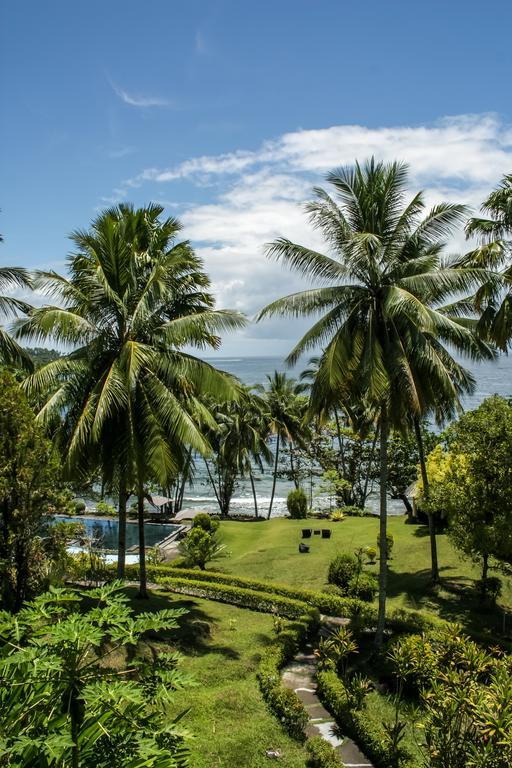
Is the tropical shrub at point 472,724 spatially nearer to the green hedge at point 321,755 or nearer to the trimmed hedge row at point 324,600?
the green hedge at point 321,755

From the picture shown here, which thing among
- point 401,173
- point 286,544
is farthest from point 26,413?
point 286,544

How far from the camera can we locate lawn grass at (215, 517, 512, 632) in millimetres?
18547

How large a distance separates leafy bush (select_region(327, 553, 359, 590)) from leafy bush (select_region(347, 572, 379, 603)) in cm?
61

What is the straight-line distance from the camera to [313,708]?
12.6 metres

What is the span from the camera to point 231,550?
99.1 feet

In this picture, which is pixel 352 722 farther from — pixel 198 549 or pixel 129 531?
pixel 129 531

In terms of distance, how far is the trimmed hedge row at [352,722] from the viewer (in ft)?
33.6

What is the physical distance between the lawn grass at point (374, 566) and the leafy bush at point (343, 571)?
710mm

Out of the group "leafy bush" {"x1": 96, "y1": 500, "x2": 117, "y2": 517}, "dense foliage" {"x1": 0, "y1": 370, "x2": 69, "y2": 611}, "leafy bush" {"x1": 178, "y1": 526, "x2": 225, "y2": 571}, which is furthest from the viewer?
"leafy bush" {"x1": 96, "y1": 500, "x2": 117, "y2": 517}

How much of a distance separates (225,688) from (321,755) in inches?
132

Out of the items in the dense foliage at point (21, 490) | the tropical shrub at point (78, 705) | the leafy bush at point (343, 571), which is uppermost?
the dense foliage at point (21, 490)

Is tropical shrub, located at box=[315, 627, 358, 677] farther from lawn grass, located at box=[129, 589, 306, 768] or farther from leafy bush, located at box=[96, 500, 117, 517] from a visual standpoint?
leafy bush, located at box=[96, 500, 117, 517]

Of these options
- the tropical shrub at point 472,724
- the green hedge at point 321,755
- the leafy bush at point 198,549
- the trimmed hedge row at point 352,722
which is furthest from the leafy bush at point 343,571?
the tropical shrub at point 472,724

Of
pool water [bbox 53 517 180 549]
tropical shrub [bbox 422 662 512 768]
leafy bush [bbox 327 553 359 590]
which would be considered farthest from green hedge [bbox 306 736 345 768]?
pool water [bbox 53 517 180 549]
